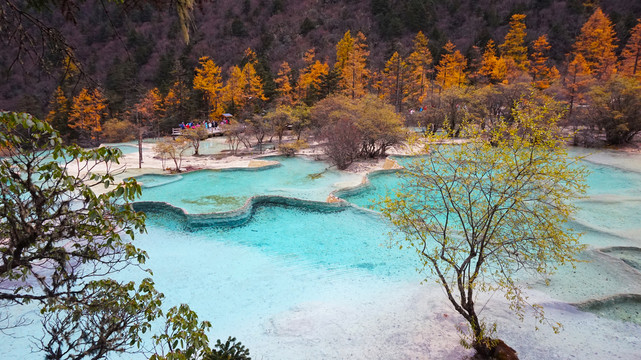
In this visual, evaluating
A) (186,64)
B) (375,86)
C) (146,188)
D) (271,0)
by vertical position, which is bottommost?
(146,188)

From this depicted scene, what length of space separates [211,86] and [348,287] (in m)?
37.7

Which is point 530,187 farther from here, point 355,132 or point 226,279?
point 355,132

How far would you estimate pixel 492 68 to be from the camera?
4219 cm

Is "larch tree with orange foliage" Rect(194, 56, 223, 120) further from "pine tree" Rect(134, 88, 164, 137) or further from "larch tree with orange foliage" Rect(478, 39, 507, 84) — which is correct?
"larch tree with orange foliage" Rect(478, 39, 507, 84)

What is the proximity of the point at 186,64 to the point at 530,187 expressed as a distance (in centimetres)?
6447

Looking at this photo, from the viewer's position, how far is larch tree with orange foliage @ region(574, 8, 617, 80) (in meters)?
34.8

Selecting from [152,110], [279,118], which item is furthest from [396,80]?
[152,110]

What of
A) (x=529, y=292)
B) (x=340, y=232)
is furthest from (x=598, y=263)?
(x=340, y=232)

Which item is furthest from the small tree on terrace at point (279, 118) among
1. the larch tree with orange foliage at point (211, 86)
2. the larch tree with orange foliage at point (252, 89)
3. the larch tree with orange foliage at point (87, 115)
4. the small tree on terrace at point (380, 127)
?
the larch tree with orange foliage at point (87, 115)

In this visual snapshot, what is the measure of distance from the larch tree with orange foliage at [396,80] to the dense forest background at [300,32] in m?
8.00

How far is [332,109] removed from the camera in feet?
90.8

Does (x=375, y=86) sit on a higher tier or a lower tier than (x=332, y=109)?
higher

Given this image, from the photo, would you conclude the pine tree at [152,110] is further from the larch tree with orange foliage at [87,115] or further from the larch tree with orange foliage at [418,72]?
the larch tree with orange foliage at [418,72]

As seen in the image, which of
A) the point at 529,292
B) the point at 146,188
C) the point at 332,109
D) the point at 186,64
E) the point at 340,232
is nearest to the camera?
the point at 529,292
